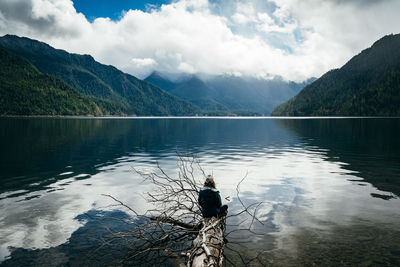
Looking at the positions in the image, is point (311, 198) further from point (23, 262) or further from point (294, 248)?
point (23, 262)

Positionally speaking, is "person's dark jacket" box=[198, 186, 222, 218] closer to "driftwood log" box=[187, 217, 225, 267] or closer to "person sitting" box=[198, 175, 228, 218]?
"person sitting" box=[198, 175, 228, 218]

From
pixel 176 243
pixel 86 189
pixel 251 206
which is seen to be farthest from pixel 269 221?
pixel 86 189

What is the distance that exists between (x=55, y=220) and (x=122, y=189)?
637 cm

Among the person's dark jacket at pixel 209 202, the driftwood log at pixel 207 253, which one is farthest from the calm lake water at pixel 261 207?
the driftwood log at pixel 207 253

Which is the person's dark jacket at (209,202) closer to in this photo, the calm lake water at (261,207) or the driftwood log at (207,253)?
the driftwood log at (207,253)

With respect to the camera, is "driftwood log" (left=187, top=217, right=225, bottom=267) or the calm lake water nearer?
"driftwood log" (left=187, top=217, right=225, bottom=267)

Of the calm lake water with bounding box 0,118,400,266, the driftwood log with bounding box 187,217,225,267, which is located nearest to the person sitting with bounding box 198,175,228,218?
the driftwood log with bounding box 187,217,225,267

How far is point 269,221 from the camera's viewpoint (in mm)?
13273

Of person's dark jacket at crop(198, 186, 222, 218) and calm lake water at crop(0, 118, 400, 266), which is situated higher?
person's dark jacket at crop(198, 186, 222, 218)

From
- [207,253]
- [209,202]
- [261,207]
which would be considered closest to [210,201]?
[209,202]

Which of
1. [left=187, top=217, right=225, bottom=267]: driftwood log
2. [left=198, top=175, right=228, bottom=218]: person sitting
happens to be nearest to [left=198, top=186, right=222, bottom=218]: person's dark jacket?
[left=198, top=175, right=228, bottom=218]: person sitting

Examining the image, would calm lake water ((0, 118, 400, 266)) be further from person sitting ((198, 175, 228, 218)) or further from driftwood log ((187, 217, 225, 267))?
driftwood log ((187, 217, 225, 267))

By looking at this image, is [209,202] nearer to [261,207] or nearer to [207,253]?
[207,253]

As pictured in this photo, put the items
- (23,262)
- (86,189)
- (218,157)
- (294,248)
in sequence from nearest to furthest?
(23,262) < (294,248) < (86,189) < (218,157)
